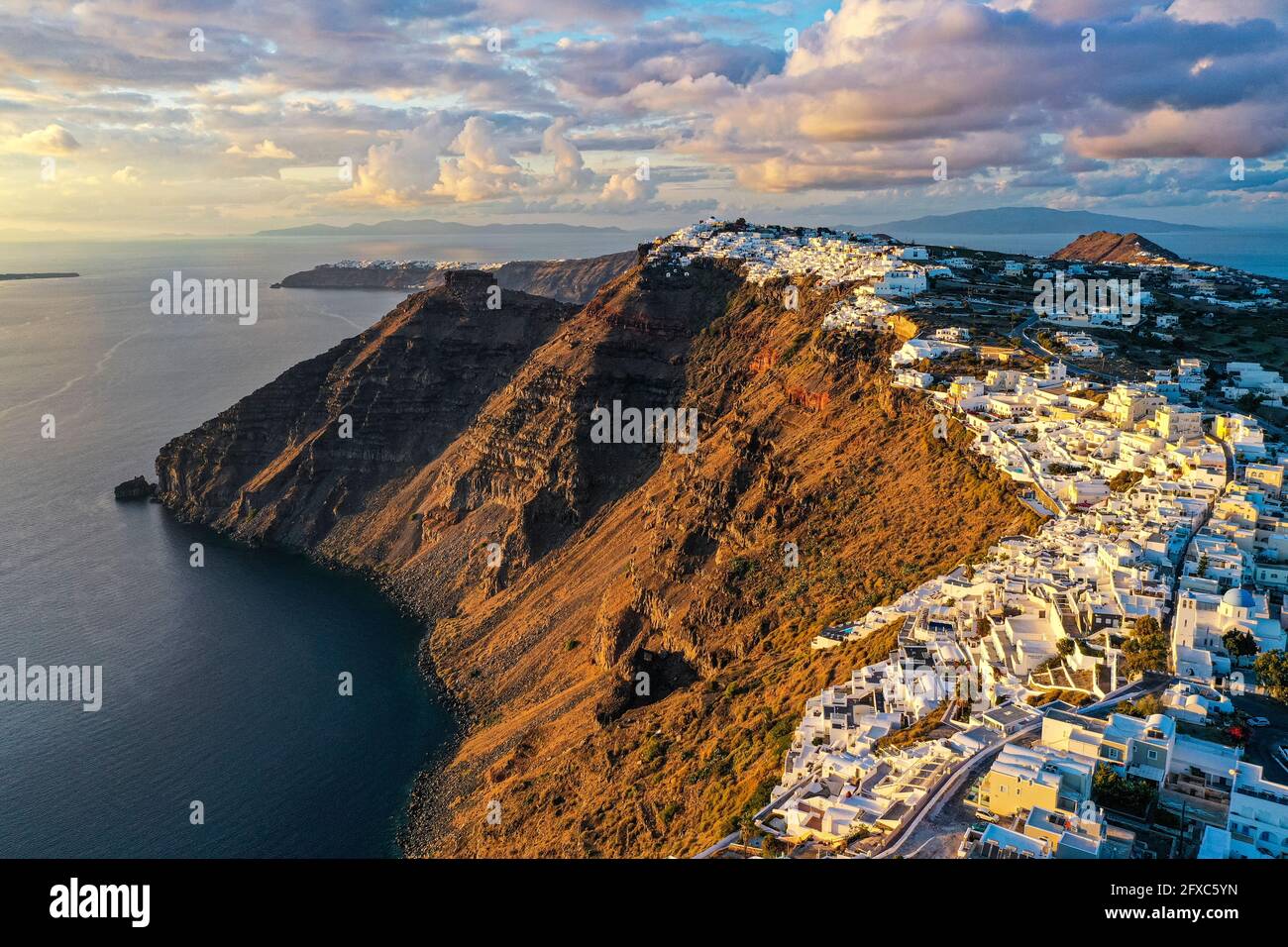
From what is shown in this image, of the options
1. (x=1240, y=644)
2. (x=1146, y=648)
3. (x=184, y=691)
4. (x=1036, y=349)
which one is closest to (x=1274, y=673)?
(x=1240, y=644)

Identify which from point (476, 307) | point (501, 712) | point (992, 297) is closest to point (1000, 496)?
point (501, 712)

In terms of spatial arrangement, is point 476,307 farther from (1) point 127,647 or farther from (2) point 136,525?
(1) point 127,647

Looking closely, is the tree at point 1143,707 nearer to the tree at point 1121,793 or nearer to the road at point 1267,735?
the road at point 1267,735

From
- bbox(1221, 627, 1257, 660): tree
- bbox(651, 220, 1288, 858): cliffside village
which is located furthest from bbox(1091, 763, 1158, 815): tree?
bbox(1221, 627, 1257, 660): tree

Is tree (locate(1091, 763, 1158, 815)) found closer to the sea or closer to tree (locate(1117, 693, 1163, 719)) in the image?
tree (locate(1117, 693, 1163, 719))

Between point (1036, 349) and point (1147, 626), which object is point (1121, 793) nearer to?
point (1147, 626)

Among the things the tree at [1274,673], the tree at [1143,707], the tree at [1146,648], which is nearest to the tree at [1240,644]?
the tree at [1274,673]
